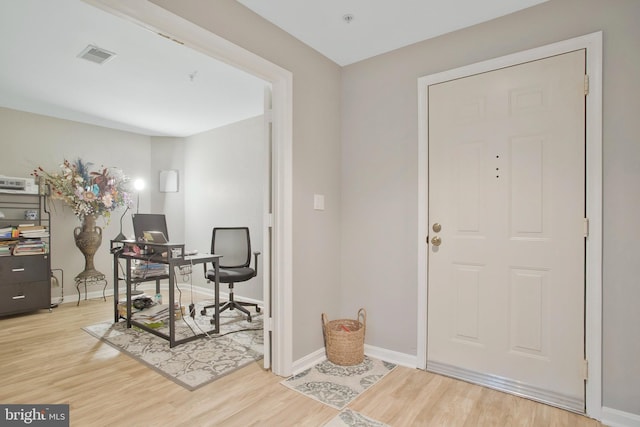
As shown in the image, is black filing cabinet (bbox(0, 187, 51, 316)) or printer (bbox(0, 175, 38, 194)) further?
printer (bbox(0, 175, 38, 194))

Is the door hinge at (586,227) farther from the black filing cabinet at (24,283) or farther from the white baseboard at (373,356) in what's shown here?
the black filing cabinet at (24,283)

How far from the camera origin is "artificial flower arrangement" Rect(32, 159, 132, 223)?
442cm

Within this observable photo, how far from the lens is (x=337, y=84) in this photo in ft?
9.64

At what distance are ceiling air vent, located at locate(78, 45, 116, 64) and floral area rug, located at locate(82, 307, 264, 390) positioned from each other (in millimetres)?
2562

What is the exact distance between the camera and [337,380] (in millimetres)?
2348

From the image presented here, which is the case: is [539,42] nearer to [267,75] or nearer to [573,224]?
[573,224]

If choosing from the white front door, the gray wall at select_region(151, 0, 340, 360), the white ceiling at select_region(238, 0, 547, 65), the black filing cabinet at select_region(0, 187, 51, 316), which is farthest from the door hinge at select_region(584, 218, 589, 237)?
the black filing cabinet at select_region(0, 187, 51, 316)

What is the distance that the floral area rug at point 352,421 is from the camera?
182cm

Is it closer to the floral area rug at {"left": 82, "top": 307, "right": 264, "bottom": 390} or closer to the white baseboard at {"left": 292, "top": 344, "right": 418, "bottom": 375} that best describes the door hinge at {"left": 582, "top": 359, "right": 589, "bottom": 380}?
the white baseboard at {"left": 292, "top": 344, "right": 418, "bottom": 375}

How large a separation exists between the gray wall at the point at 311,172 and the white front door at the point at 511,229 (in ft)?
2.66

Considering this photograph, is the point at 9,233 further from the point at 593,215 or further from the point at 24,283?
the point at 593,215

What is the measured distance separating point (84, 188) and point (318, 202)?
3658 millimetres

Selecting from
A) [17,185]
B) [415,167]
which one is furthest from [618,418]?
[17,185]

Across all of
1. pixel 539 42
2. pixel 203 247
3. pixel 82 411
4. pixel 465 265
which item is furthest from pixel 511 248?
pixel 203 247
